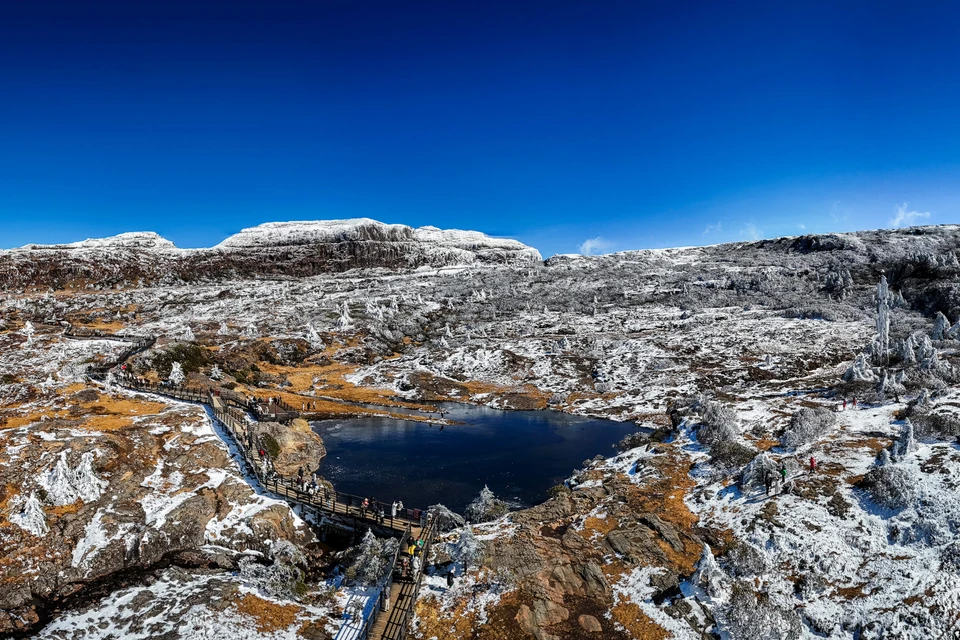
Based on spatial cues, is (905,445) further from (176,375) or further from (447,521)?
(176,375)

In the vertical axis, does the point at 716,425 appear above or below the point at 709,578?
above

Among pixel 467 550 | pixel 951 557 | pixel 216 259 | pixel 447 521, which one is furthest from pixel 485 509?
pixel 216 259

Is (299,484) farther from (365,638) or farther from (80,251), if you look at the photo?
(80,251)

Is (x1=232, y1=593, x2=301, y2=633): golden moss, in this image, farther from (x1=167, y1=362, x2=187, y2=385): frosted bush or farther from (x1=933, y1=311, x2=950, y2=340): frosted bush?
(x1=933, y1=311, x2=950, y2=340): frosted bush

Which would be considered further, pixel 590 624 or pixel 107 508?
pixel 107 508

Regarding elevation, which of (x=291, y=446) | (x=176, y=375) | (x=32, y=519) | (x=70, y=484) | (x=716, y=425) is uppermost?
(x=176, y=375)

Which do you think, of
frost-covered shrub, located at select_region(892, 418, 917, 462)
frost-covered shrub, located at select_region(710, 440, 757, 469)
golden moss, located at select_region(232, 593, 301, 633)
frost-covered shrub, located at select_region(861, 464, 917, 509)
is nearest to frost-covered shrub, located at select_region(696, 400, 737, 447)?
frost-covered shrub, located at select_region(710, 440, 757, 469)

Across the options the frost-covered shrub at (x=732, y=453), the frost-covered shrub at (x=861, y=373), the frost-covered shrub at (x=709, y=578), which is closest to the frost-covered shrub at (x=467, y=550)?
the frost-covered shrub at (x=709, y=578)
